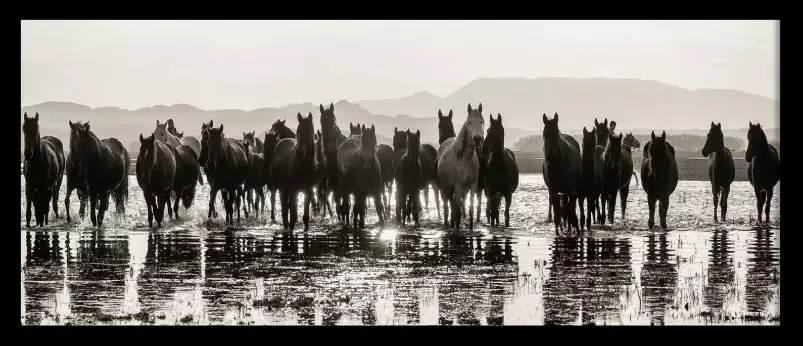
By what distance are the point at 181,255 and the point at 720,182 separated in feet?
37.8

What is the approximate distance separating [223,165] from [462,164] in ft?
16.2

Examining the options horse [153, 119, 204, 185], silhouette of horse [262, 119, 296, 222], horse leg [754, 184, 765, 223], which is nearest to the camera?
horse leg [754, 184, 765, 223]

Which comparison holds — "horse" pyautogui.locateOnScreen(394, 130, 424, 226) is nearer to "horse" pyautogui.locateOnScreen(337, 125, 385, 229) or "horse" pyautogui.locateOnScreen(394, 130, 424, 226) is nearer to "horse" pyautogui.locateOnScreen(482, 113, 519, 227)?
"horse" pyautogui.locateOnScreen(337, 125, 385, 229)

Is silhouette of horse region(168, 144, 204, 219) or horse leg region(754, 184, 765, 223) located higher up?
silhouette of horse region(168, 144, 204, 219)

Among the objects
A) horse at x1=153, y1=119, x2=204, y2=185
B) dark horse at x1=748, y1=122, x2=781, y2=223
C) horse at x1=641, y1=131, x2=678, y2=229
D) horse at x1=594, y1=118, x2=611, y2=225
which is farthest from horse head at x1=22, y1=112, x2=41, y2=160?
dark horse at x1=748, y1=122, x2=781, y2=223

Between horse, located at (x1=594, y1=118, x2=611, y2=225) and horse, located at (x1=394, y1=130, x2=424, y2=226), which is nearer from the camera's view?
horse, located at (x1=594, y1=118, x2=611, y2=225)

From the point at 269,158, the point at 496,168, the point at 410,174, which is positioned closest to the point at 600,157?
the point at 496,168

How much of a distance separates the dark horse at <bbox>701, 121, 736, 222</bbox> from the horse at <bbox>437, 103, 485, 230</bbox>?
4743mm

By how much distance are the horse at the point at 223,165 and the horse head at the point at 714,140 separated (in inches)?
373

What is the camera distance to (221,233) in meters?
17.2

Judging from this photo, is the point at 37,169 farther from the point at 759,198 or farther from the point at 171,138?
the point at 759,198

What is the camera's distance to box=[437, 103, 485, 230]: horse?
1786cm
